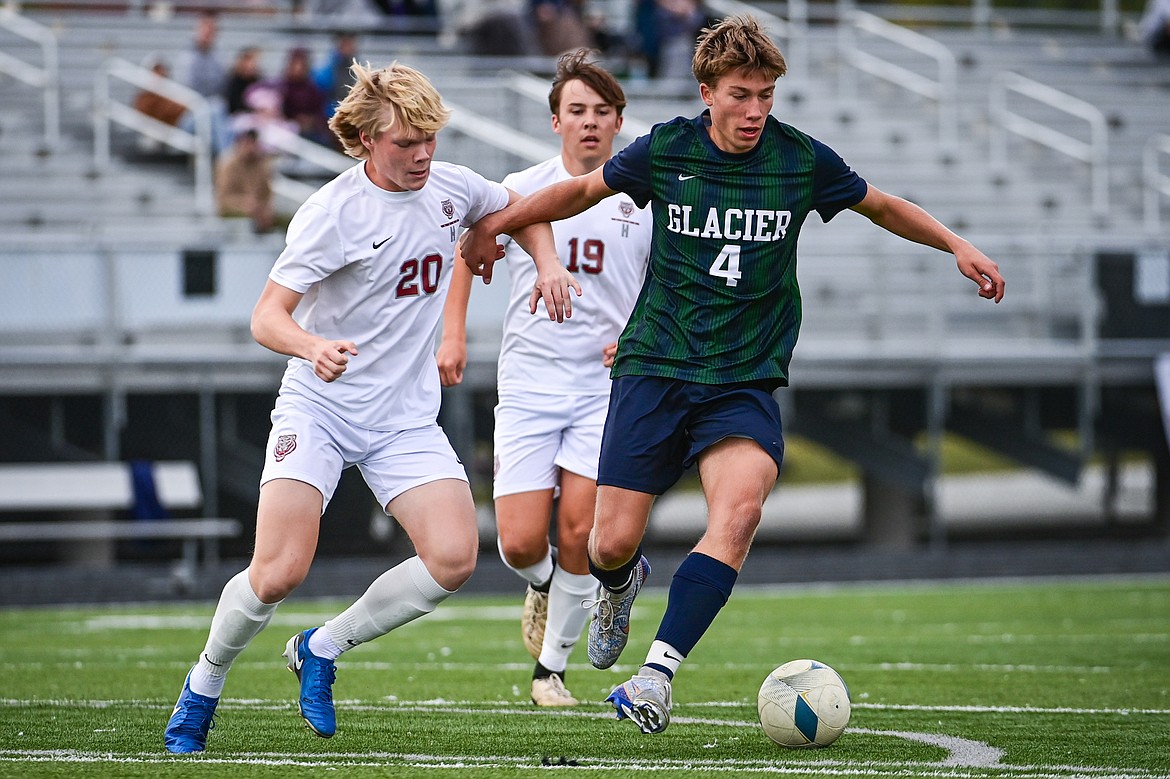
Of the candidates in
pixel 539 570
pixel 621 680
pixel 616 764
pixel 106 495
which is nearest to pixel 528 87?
pixel 106 495

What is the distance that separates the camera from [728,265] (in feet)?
18.0

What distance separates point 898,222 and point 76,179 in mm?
12833

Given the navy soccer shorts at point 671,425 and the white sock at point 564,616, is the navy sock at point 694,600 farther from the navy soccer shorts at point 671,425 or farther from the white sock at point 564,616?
the white sock at point 564,616

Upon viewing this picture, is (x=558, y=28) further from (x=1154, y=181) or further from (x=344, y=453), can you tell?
(x=344, y=453)

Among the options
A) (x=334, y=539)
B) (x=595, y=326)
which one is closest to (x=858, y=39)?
(x=334, y=539)

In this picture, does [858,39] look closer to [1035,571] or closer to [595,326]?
[1035,571]

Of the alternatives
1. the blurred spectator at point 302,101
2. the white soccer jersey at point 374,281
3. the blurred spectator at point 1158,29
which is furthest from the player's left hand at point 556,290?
the blurred spectator at point 1158,29

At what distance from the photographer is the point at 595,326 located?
6.84 m

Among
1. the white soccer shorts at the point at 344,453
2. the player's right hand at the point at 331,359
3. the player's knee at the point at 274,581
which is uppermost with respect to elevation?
the player's right hand at the point at 331,359

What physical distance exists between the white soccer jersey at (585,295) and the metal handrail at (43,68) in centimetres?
1173

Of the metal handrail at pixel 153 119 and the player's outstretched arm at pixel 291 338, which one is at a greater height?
the metal handrail at pixel 153 119

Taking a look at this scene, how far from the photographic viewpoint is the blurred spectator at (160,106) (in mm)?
17156

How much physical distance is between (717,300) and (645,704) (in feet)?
4.53

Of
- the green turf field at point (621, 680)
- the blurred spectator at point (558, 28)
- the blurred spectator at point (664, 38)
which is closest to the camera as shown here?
the green turf field at point (621, 680)
